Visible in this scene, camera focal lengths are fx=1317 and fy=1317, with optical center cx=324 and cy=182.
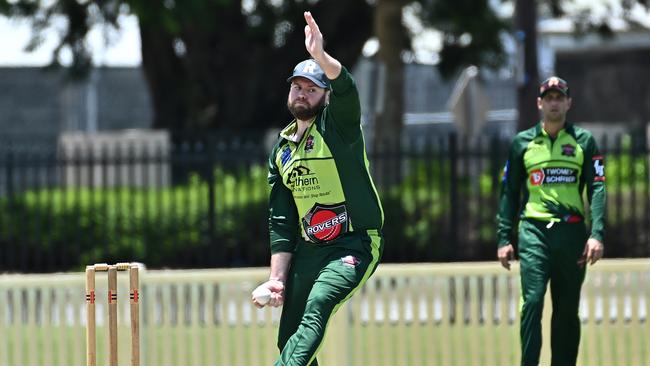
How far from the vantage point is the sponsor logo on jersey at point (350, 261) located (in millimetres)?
6148

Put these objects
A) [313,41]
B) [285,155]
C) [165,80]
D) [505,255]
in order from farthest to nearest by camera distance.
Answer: [165,80] → [505,255] → [285,155] → [313,41]

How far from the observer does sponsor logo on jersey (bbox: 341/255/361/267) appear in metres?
6.15

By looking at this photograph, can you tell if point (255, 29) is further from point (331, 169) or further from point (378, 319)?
point (331, 169)

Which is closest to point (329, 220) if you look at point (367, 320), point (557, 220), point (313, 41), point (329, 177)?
point (329, 177)

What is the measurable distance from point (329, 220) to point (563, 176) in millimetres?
2124

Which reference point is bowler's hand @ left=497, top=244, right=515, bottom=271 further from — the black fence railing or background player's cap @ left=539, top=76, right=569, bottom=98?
the black fence railing

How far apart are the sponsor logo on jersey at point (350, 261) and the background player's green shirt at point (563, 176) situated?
6.43 feet

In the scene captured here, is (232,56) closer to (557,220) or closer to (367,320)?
(367,320)

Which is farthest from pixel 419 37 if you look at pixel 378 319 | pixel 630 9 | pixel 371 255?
pixel 371 255

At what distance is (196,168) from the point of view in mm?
16562

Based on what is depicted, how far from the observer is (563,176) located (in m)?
7.81

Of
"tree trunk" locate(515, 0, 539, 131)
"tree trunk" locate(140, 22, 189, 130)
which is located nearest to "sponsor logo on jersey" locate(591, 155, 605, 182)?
"tree trunk" locate(515, 0, 539, 131)

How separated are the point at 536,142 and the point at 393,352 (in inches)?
69.6

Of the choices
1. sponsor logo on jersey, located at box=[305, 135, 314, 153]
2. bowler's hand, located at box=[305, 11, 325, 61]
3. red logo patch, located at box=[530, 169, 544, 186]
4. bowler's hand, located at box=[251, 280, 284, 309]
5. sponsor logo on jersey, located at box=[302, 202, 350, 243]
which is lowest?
bowler's hand, located at box=[251, 280, 284, 309]
